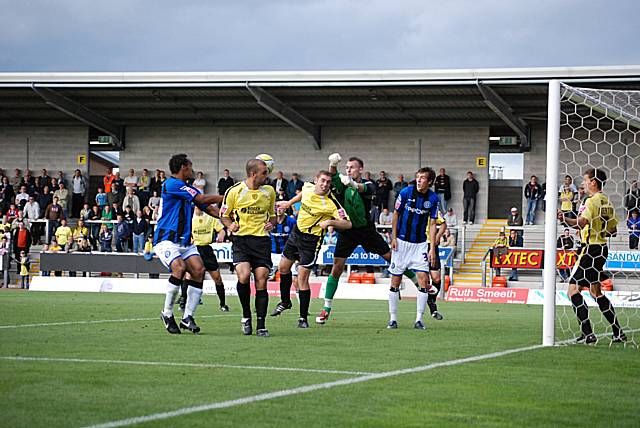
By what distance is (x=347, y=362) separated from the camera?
8.21 meters

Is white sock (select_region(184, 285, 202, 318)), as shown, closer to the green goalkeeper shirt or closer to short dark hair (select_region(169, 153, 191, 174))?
short dark hair (select_region(169, 153, 191, 174))

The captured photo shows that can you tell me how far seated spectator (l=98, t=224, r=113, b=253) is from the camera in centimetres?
3353

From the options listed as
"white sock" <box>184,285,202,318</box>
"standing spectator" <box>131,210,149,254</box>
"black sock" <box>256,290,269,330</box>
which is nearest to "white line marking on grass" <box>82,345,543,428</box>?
"black sock" <box>256,290,269,330</box>

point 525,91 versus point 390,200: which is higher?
point 525,91

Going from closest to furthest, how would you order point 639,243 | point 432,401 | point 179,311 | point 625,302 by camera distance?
point 432,401 < point 179,311 < point 625,302 < point 639,243

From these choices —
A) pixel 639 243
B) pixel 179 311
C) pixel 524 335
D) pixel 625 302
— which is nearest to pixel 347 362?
pixel 524 335

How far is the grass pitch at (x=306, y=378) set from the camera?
5.61 metres

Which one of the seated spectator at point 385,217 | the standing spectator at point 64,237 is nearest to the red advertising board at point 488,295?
the seated spectator at point 385,217

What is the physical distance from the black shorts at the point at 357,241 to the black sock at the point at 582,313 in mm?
3578

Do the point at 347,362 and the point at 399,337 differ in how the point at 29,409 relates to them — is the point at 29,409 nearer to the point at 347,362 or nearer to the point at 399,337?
the point at 347,362

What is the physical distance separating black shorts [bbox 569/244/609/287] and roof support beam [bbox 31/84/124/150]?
1148 inches

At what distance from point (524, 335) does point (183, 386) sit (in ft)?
20.6

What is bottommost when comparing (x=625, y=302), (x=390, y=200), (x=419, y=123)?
(x=625, y=302)

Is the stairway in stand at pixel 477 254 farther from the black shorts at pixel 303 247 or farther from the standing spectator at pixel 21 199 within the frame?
the black shorts at pixel 303 247
